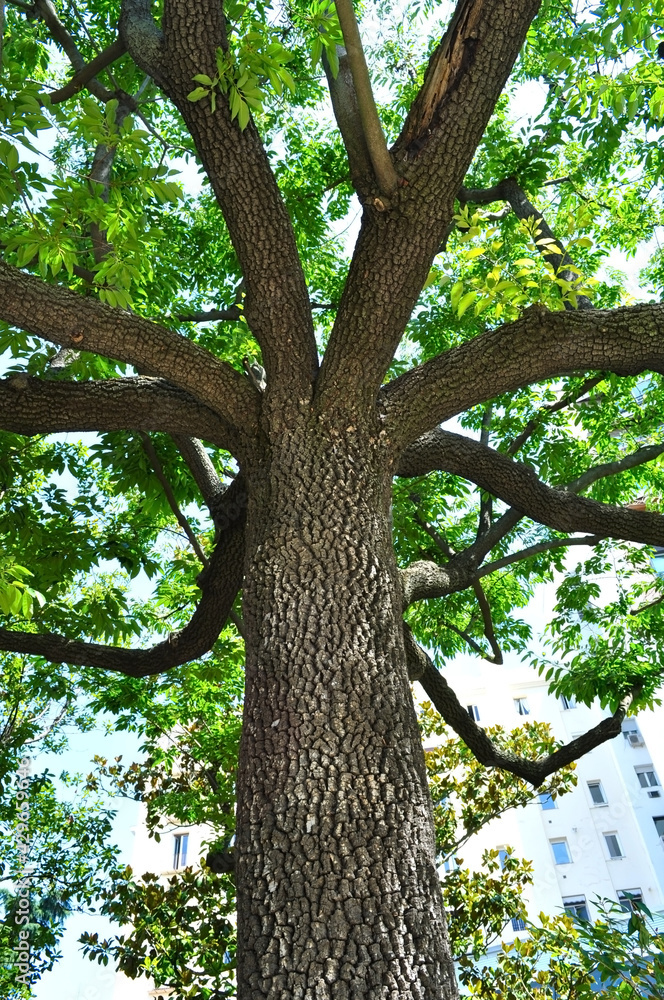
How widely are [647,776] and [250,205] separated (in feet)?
76.7

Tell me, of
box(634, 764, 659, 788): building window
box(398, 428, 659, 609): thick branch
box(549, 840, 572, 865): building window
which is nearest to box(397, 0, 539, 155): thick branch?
box(398, 428, 659, 609): thick branch

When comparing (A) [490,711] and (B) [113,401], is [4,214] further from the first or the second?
(A) [490,711]

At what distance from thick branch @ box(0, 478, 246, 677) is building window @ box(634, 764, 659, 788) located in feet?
70.0

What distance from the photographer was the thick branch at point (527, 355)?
3.55 metres

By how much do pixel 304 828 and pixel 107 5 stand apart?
265 inches

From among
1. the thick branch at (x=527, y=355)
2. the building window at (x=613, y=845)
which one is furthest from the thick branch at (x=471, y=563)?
the building window at (x=613, y=845)

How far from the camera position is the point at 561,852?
21.8 meters

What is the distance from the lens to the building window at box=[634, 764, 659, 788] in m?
22.7

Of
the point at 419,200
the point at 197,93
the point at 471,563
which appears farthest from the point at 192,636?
the point at 197,93

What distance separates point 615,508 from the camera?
4742 millimetres

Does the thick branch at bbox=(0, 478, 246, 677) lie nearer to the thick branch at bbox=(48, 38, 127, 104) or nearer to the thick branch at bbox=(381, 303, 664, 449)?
the thick branch at bbox=(381, 303, 664, 449)

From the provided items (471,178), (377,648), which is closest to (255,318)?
(377,648)

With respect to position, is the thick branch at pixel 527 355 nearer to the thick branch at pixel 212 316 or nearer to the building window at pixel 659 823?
the thick branch at pixel 212 316

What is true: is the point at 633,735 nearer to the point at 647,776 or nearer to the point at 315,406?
the point at 647,776
